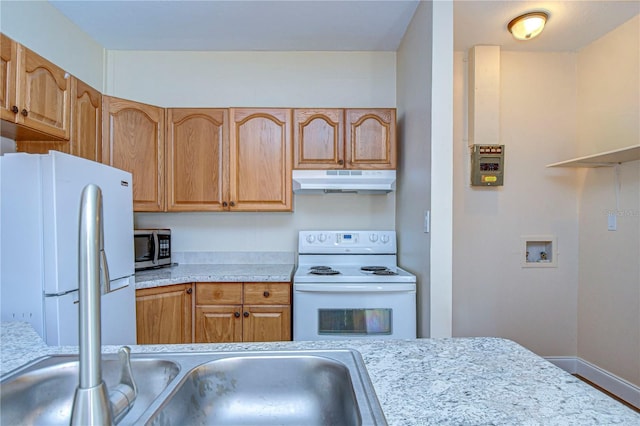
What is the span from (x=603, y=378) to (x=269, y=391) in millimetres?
2777

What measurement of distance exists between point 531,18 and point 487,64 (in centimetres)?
45

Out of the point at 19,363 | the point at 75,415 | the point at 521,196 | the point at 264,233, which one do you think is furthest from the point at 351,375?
the point at 521,196

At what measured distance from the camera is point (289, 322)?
2.18 metres

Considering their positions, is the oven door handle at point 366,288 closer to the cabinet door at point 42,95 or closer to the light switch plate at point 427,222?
the light switch plate at point 427,222

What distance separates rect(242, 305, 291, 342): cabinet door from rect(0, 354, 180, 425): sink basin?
1.42 metres

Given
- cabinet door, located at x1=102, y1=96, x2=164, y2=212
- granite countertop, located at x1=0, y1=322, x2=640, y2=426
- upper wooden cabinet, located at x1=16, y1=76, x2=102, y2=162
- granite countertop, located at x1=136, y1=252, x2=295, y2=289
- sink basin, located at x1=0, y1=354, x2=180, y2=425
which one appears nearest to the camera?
granite countertop, located at x1=0, y1=322, x2=640, y2=426

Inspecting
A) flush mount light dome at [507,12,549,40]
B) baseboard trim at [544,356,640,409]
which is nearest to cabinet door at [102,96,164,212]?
flush mount light dome at [507,12,549,40]

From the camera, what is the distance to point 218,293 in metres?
2.20

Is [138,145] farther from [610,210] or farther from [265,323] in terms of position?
[610,210]

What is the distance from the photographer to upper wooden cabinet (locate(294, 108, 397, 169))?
2.44m

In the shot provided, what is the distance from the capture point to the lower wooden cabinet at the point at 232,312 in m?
2.18

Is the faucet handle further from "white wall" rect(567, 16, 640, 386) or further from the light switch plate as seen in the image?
"white wall" rect(567, 16, 640, 386)

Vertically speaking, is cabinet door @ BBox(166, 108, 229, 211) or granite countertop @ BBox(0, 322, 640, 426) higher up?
cabinet door @ BBox(166, 108, 229, 211)

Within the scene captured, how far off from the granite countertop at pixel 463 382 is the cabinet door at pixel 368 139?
1665 millimetres
